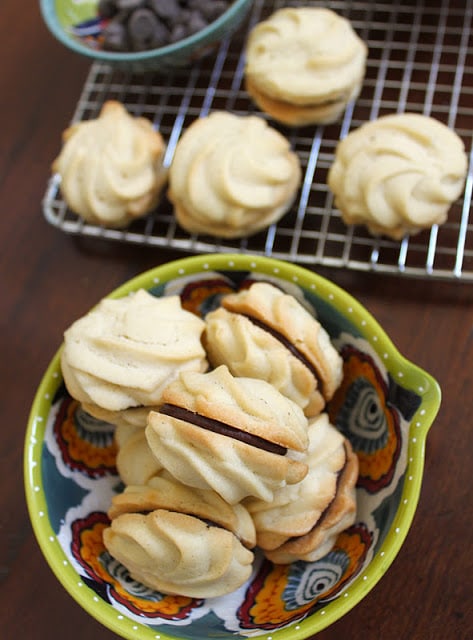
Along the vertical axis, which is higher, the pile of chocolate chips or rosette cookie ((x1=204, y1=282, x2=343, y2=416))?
the pile of chocolate chips

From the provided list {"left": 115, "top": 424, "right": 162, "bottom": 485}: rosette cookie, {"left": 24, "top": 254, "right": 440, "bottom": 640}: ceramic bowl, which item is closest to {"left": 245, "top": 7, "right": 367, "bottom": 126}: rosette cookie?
{"left": 24, "top": 254, "right": 440, "bottom": 640}: ceramic bowl

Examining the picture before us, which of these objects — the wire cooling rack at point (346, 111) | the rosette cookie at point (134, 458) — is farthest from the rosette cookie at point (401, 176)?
the rosette cookie at point (134, 458)

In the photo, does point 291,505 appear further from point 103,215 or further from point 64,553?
point 103,215

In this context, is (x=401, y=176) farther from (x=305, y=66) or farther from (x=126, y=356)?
(x=126, y=356)

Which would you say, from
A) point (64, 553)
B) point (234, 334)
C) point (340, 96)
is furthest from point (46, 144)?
point (64, 553)

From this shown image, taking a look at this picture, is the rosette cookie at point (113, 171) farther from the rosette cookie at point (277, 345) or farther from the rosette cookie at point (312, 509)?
the rosette cookie at point (312, 509)

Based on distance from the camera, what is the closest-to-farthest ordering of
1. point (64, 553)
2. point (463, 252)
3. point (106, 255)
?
point (64, 553) < point (463, 252) < point (106, 255)

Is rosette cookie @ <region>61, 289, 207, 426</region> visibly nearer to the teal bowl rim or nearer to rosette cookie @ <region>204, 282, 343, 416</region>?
rosette cookie @ <region>204, 282, 343, 416</region>
